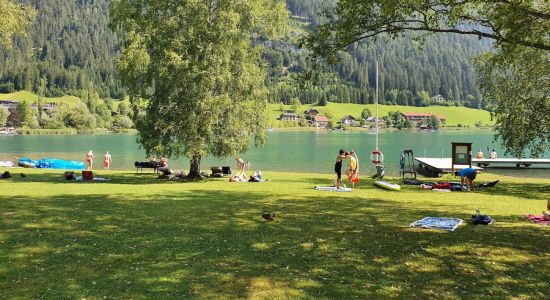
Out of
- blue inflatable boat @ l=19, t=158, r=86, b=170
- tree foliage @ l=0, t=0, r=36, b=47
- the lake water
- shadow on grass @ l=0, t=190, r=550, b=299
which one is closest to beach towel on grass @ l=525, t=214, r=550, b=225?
shadow on grass @ l=0, t=190, r=550, b=299

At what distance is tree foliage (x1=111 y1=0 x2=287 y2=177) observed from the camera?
32062 mm

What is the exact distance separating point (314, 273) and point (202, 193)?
1510cm

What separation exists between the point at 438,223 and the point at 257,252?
23.2 feet

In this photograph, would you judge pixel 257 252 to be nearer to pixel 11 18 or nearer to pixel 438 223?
pixel 438 223

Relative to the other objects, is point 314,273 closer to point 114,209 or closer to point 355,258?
point 355,258

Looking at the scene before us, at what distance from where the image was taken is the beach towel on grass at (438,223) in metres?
14.7

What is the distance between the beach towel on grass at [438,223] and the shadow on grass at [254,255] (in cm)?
35

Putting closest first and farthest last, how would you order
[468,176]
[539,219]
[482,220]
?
[482,220] → [539,219] → [468,176]

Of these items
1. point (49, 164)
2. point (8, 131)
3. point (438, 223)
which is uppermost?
point (8, 131)

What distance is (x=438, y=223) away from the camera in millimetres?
15172

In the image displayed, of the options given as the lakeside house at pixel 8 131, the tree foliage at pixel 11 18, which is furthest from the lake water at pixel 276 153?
the lakeside house at pixel 8 131

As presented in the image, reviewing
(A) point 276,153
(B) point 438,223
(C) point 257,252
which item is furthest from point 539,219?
(A) point 276,153

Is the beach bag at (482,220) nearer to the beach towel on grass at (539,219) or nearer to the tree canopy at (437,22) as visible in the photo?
the beach towel on grass at (539,219)

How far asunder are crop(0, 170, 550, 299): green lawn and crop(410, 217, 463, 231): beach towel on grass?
1.05 ft
